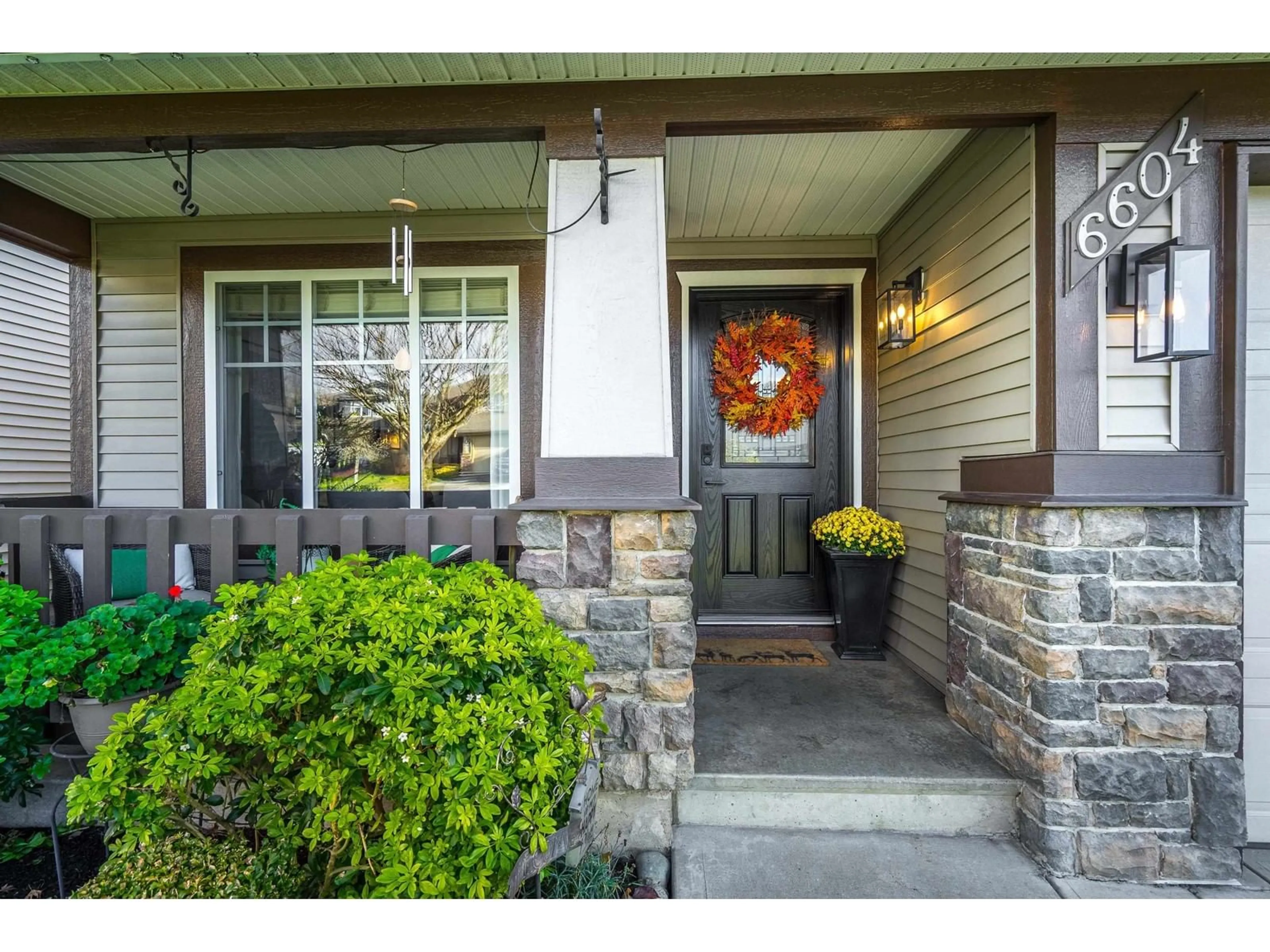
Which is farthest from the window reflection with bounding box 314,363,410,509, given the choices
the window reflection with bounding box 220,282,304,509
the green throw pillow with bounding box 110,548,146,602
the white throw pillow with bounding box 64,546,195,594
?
the green throw pillow with bounding box 110,548,146,602

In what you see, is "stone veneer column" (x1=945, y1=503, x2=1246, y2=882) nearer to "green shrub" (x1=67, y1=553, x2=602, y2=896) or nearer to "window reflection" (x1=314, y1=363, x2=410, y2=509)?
"green shrub" (x1=67, y1=553, x2=602, y2=896)

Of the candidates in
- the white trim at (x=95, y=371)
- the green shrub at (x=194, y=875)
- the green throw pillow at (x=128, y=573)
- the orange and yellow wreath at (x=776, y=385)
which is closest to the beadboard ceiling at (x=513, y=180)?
the white trim at (x=95, y=371)

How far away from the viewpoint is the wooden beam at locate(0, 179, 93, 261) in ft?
10.5

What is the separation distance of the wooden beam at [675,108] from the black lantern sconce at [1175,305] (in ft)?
1.66

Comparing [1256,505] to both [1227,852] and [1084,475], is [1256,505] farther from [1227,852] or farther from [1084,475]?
[1227,852]

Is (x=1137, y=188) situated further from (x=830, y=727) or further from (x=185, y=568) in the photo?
(x=185, y=568)

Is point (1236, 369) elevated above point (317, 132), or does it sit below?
below

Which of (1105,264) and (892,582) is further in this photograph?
(892,582)

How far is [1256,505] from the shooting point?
7.20ft

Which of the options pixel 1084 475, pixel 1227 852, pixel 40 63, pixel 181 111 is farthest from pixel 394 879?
pixel 40 63

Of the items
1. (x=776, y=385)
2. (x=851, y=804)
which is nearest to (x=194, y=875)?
(x=851, y=804)

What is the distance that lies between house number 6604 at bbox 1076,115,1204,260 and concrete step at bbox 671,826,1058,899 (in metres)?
2.04

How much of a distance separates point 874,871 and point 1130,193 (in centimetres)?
241
